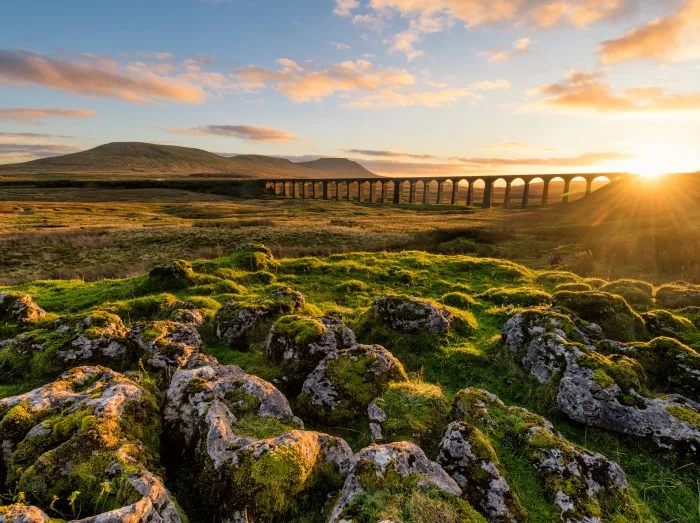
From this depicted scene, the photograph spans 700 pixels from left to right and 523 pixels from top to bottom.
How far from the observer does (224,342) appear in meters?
13.4

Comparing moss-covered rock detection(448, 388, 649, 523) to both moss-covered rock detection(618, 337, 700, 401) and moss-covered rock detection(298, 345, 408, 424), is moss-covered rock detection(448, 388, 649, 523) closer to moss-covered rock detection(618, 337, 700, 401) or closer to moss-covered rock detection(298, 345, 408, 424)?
moss-covered rock detection(298, 345, 408, 424)

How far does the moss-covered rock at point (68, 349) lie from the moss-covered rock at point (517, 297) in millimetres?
16029

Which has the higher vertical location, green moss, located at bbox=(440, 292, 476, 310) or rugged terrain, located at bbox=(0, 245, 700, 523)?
rugged terrain, located at bbox=(0, 245, 700, 523)

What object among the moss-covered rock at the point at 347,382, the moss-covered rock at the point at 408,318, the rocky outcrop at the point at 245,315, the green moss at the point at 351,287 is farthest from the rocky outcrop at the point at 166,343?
the green moss at the point at 351,287

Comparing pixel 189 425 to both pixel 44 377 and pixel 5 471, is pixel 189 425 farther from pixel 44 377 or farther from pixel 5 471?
pixel 44 377

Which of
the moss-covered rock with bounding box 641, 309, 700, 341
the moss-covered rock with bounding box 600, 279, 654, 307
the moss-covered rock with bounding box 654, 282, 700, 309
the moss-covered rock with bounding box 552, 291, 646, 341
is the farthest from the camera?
the moss-covered rock with bounding box 600, 279, 654, 307

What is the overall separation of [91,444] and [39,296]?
708 inches

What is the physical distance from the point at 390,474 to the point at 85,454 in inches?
196

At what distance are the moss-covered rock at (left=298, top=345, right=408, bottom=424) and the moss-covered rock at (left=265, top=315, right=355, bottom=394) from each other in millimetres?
790

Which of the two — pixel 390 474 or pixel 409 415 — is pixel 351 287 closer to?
pixel 409 415

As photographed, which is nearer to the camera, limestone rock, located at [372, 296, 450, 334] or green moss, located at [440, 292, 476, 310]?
limestone rock, located at [372, 296, 450, 334]

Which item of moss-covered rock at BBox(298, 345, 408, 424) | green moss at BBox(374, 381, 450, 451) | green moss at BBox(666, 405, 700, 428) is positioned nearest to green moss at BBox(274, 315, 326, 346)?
moss-covered rock at BBox(298, 345, 408, 424)

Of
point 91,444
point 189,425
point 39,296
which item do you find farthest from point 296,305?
point 39,296

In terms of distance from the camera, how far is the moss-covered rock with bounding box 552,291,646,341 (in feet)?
46.1
